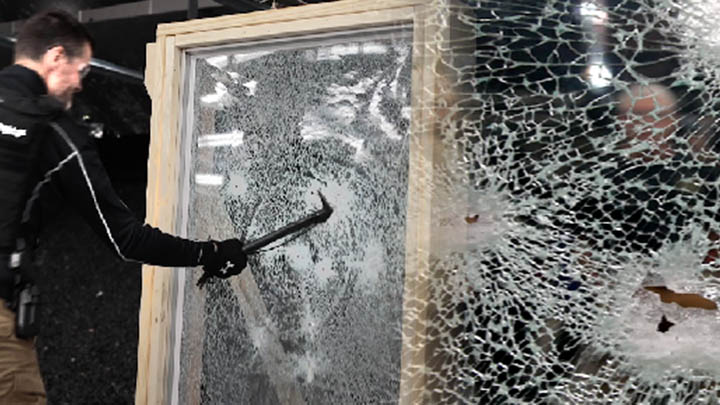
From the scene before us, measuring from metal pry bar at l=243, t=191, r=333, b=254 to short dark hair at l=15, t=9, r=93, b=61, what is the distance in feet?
1.81

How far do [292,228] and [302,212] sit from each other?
40 millimetres

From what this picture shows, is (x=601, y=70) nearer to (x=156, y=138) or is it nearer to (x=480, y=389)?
(x=480, y=389)

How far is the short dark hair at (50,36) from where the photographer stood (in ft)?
5.62

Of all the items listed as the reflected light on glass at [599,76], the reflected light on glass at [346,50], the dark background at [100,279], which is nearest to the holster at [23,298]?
the reflected light on glass at [346,50]

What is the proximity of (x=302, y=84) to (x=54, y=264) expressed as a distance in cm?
234

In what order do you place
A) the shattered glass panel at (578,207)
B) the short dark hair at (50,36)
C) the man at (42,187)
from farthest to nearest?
1. the short dark hair at (50,36)
2. the man at (42,187)
3. the shattered glass panel at (578,207)

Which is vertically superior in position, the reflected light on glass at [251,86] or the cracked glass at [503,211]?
the reflected light on glass at [251,86]

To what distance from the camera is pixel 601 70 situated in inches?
53.6

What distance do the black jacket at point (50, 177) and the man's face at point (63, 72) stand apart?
0.17 feet

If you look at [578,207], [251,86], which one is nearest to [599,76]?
[578,207]

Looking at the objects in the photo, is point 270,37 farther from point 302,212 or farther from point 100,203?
point 100,203

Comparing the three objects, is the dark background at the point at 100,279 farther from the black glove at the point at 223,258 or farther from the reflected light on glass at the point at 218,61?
the black glove at the point at 223,258

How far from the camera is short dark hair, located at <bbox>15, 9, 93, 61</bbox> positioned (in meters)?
1.71

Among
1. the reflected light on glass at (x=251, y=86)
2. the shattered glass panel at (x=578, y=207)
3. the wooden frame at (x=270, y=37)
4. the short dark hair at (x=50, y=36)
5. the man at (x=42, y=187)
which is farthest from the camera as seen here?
the reflected light on glass at (x=251, y=86)
